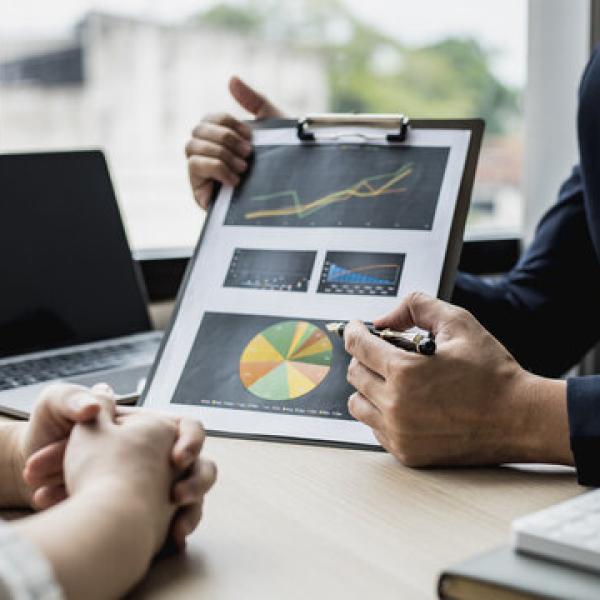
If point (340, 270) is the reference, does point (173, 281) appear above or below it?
below

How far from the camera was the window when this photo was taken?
4.71 feet

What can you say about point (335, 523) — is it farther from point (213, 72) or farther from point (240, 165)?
point (213, 72)

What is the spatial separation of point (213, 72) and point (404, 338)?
92 cm

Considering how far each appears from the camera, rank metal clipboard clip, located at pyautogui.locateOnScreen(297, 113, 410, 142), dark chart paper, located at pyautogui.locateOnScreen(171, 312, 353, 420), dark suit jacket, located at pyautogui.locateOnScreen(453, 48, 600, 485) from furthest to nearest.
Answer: dark suit jacket, located at pyautogui.locateOnScreen(453, 48, 600, 485), metal clipboard clip, located at pyautogui.locateOnScreen(297, 113, 410, 142), dark chart paper, located at pyautogui.locateOnScreen(171, 312, 353, 420)

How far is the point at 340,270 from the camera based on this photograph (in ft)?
3.09

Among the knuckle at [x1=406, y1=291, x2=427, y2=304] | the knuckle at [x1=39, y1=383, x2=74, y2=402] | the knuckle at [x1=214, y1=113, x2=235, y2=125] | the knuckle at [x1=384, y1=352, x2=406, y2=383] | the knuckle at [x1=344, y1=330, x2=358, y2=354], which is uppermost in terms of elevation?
the knuckle at [x1=214, y1=113, x2=235, y2=125]

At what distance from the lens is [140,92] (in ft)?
4.98

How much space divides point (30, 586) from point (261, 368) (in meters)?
0.47

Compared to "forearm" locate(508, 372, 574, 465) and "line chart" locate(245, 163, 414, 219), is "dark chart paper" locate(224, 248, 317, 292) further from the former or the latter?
"forearm" locate(508, 372, 574, 465)

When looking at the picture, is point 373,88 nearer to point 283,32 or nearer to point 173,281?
point 283,32

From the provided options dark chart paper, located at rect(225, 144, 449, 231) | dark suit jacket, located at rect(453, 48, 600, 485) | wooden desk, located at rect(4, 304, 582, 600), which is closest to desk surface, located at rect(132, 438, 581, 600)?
wooden desk, located at rect(4, 304, 582, 600)

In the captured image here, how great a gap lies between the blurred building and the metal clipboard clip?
0.56m

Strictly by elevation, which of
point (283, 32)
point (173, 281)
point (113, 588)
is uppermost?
point (283, 32)

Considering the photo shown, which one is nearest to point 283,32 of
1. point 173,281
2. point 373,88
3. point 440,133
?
point 373,88
